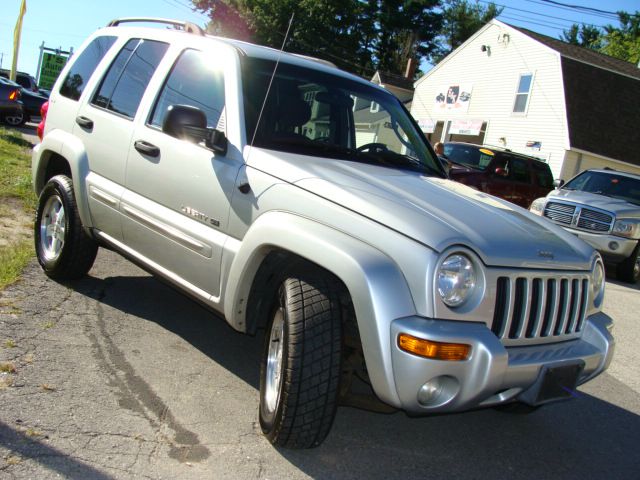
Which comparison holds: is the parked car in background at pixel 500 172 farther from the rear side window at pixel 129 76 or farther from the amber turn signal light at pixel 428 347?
the amber turn signal light at pixel 428 347

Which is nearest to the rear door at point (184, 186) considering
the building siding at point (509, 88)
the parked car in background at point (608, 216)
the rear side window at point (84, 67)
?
the rear side window at point (84, 67)

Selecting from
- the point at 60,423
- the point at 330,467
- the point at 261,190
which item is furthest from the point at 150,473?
the point at 261,190

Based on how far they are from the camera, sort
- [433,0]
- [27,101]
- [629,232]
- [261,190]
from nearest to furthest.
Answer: [261,190] < [629,232] < [27,101] < [433,0]

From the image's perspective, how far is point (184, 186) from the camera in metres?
3.71

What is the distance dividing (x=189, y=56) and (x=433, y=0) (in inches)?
2139

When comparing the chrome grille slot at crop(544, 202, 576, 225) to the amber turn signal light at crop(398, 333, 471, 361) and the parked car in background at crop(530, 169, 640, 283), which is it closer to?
the parked car in background at crop(530, 169, 640, 283)

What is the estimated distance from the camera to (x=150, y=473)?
275cm

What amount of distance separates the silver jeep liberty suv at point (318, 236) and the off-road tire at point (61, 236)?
0.03 metres

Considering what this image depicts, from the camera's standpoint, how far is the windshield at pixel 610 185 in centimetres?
1101

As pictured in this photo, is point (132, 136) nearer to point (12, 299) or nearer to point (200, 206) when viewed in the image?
point (200, 206)

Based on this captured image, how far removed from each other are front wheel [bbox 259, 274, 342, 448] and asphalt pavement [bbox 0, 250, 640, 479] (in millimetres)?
231

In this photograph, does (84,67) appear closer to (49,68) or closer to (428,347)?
(428,347)

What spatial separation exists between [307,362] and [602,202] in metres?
8.97

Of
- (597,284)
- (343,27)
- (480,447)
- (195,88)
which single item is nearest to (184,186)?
(195,88)
